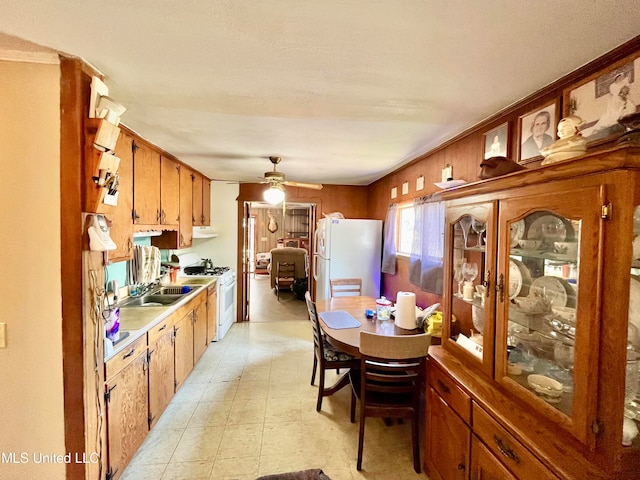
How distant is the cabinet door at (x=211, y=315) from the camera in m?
3.58

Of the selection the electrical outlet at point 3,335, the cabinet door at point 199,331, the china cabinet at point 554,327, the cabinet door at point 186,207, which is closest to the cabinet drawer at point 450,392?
the china cabinet at point 554,327

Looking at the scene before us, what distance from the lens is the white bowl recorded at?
3.68 ft

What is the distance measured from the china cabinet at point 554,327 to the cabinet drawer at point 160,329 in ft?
6.40

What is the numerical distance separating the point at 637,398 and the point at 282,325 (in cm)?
417

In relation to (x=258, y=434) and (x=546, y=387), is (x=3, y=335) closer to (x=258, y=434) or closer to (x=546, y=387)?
(x=258, y=434)

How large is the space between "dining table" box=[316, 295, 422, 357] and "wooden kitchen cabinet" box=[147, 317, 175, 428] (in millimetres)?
1280

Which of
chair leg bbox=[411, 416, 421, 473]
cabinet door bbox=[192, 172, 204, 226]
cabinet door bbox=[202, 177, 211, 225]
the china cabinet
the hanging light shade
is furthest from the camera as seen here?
cabinet door bbox=[202, 177, 211, 225]

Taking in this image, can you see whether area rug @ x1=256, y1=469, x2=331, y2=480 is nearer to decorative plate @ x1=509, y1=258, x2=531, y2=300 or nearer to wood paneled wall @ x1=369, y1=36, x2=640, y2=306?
decorative plate @ x1=509, y1=258, x2=531, y2=300

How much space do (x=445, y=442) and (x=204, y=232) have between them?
372 centimetres

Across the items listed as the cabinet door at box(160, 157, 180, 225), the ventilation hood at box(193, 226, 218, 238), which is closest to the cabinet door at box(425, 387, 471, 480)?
the cabinet door at box(160, 157, 180, 225)

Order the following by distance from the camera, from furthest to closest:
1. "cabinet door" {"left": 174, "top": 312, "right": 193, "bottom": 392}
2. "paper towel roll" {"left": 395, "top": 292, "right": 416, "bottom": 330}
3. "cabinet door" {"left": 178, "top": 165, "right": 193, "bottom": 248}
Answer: "cabinet door" {"left": 178, "top": 165, "right": 193, "bottom": 248}
"cabinet door" {"left": 174, "top": 312, "right": 193, "bottom": 392}
"paper towel roll" {"left": 395, "top": 292, "right": 416, "bottom": 330}

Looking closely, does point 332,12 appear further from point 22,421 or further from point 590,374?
point 22,421

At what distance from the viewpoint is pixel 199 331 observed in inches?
126

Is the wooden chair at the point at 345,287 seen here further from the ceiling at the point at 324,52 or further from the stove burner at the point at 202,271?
the ceiling at the point at 324,52
